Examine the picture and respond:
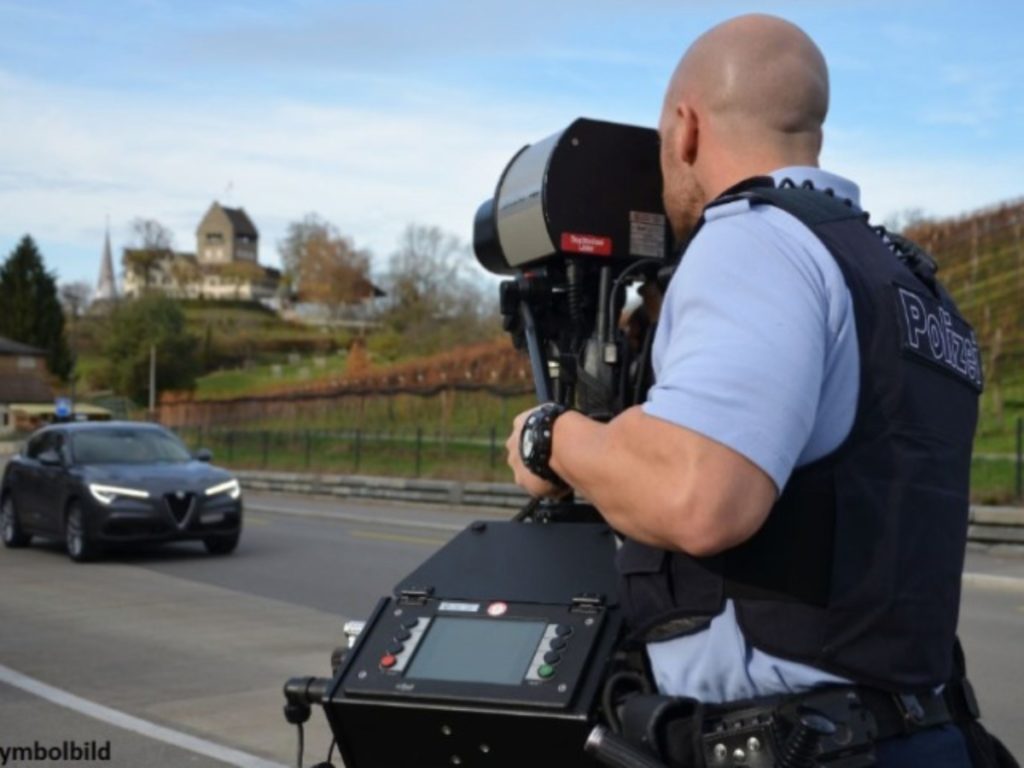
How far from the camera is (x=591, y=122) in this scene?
9.24ft

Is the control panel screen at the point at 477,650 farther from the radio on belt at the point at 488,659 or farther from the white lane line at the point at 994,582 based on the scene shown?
the white lane line at the point at 994,582

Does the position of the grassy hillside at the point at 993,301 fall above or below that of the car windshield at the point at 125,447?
above

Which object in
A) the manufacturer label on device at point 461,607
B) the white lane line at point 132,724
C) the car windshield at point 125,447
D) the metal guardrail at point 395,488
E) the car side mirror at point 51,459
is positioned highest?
the manufacturer label on device at point 461,607

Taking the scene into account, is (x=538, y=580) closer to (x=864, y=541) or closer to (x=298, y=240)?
(x=864, y=541)

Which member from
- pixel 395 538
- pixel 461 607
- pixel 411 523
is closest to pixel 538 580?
pixel 461 607

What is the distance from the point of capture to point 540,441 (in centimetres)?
237

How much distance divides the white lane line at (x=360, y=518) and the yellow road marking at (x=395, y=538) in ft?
3.56

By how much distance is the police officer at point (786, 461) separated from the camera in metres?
2.08

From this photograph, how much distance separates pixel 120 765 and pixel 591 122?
16.9ft

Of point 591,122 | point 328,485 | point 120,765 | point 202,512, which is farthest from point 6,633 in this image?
point 328,485

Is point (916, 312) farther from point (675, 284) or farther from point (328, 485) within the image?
point (328, 485)

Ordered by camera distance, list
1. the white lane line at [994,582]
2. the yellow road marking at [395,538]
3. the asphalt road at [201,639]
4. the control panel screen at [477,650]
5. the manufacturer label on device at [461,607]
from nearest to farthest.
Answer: the control panel screen at [477,650]
the manufacturer label on device at [461,607]
the asphalt road at [201,639]
the white lane line at [994,582]
the yellow road marking at [395,538]

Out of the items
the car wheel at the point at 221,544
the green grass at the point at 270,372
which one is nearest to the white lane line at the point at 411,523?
the car wheel at the point at 221,544

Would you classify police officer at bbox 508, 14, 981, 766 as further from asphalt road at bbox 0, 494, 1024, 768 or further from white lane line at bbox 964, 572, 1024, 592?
white lane line at bbox 964, 572, 1024, 592
